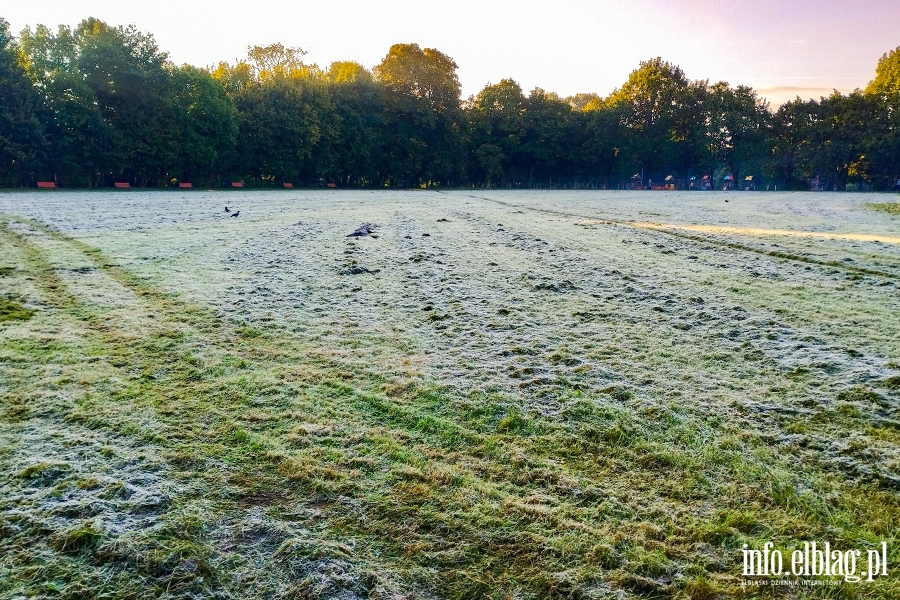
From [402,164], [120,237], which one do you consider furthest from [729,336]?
[402,164]

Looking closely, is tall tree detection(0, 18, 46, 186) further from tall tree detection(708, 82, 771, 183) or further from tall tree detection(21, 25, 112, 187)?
tall tree detection(708, 82, 771, 183)

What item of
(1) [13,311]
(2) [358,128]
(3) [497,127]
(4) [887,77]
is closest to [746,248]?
(1) [13,311]

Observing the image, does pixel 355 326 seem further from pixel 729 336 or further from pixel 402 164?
pixel 402 164

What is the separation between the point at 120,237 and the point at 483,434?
1128 cm

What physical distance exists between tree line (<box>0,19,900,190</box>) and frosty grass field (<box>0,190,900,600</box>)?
4086cm

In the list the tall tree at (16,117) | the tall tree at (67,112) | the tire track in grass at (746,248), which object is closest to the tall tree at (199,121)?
the tall tree at (67,112)

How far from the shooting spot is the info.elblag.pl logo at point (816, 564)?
6.77 ft

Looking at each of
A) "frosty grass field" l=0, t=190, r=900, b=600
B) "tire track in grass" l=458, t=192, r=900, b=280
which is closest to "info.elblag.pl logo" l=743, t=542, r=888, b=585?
"frosty grass field" l=0, t=190, r=900, b=600

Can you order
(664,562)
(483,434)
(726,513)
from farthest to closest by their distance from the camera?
1. (483,434)
2. (726,513)
3. (664,562)

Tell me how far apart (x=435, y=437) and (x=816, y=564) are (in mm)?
1864

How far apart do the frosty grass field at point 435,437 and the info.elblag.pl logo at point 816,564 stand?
47 millimetres

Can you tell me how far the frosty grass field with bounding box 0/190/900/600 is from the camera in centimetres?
208

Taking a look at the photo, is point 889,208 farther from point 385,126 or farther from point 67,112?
point 67,112

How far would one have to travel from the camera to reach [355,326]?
17.4 feet
